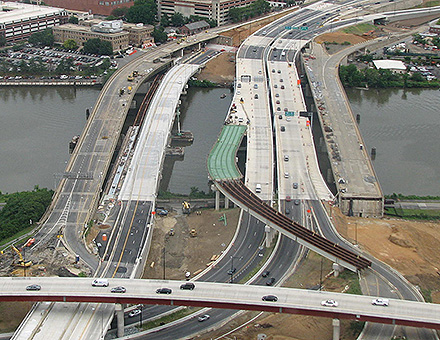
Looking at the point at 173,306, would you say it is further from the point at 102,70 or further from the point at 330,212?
the point at 102,70

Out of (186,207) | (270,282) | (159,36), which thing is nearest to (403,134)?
(186,207)

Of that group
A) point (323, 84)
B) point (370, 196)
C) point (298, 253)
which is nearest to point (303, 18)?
point (323, 84)

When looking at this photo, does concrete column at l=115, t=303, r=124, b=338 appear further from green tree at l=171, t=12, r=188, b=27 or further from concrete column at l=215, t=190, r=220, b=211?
green tree at l=171, t=12, r=188, b=27

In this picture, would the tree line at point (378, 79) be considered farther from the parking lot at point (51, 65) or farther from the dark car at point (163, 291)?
the dark car at point (163, 291)

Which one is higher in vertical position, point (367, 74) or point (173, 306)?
point (367, 74)

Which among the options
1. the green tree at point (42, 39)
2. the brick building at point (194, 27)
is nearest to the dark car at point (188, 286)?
the green tree at point (42, 39)

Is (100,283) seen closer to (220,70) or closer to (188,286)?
(188,286)
